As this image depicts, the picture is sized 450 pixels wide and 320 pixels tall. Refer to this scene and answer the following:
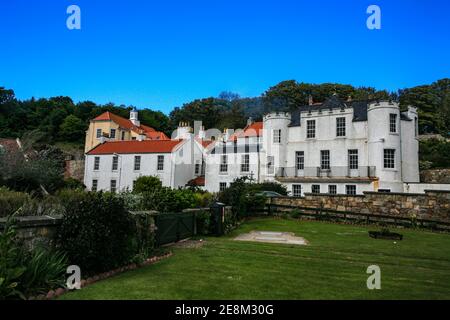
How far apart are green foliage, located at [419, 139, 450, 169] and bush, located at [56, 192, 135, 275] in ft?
120

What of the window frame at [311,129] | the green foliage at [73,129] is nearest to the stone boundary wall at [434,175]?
the window frame at [311,129]

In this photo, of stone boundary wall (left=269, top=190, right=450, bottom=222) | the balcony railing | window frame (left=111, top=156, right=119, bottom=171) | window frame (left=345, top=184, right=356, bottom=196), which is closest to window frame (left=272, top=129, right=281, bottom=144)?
the balcony railing

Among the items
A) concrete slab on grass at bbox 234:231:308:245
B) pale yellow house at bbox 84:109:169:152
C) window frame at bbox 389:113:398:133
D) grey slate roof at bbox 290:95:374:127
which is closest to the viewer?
concrete slab on grass at bbox 234:231:308:245

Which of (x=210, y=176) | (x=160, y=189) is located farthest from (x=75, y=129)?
(x=160, y=189)

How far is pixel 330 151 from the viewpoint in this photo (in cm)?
3147

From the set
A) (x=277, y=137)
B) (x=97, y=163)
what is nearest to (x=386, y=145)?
(x=277, y=137)

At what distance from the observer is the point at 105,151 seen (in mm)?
41594

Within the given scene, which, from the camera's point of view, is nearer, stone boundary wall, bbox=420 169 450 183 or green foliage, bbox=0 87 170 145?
stone boundary wall, bbox=420 169 450 183

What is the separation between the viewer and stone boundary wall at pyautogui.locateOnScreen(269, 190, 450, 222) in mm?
19250

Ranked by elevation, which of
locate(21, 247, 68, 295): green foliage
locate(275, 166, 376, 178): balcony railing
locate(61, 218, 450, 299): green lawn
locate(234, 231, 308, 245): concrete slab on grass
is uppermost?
locate(275, 166, 376, 178): balcony railing

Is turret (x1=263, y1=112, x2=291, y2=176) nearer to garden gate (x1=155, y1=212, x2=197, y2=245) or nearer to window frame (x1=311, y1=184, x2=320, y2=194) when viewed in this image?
window frame (x1=311, y1=184, x2=320, y2=194)

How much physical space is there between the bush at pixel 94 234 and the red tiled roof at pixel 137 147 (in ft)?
99.6

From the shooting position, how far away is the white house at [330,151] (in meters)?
28.8

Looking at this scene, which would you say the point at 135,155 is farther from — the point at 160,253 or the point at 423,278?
the point at 423,278
